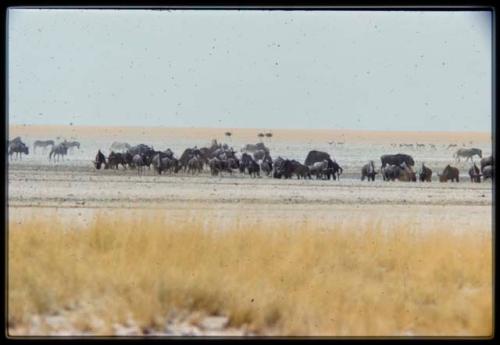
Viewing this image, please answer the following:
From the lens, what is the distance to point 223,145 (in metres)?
3.48

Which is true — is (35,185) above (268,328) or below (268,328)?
above

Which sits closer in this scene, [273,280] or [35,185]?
[273,280]

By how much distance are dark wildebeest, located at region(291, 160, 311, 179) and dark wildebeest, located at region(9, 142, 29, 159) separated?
2268 mm

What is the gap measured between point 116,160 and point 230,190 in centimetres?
81

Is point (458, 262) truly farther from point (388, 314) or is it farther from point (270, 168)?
point (270, 168)

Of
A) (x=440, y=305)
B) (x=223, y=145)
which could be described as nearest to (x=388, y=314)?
(x=440, y=305)

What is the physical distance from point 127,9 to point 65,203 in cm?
189

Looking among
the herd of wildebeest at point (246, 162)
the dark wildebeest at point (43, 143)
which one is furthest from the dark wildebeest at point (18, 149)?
the dark wildebeest at point (43, 143)

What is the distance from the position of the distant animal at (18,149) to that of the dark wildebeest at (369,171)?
9.01 ft

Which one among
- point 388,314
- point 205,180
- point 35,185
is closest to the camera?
point 388,314

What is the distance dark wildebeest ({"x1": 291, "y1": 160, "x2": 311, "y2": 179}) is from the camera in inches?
193

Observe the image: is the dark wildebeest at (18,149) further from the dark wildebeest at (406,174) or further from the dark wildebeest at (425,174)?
the dark wildebeest at (425,174)

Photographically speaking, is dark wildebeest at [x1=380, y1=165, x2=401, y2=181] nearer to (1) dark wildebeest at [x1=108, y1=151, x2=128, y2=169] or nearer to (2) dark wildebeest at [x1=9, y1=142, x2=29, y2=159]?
(1) dark wildebeest at [x1=108, y1=151, x2=128, y2=169]

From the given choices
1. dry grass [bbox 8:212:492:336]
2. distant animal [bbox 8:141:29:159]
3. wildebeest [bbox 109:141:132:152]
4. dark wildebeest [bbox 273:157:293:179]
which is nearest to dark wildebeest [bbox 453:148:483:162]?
dry grass [bbox 8:212:492:336]
